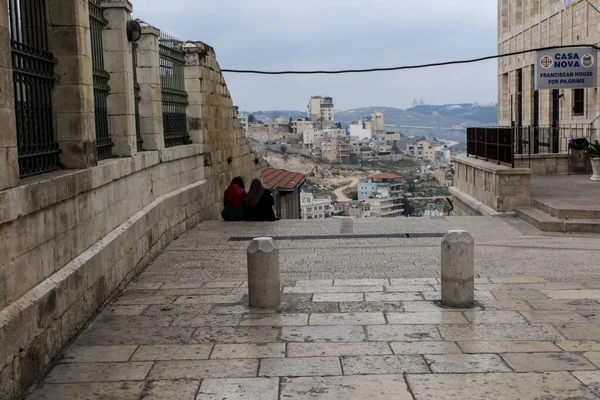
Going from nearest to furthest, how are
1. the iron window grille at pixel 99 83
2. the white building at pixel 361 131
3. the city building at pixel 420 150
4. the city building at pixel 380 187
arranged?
1. the iron window grille at pixel 99 83
2. the city building at pixel 380 187
3. the city building at pixel 420 150
4. the white building at pixel 361 131

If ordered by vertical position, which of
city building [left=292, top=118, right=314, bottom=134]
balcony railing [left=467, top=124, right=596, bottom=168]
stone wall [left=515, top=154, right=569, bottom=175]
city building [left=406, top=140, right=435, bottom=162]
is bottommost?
city building [left=406, top=140, right=435, bottom=162]

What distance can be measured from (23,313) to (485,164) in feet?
42.8

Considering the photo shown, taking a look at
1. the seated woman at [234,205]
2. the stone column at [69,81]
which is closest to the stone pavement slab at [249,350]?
the stone column at [69,81]

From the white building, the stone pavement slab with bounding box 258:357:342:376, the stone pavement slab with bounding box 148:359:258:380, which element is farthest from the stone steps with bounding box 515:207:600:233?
the white building

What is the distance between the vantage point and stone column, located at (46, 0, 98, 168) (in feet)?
23.7

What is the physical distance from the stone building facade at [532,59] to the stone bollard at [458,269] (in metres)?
11.8

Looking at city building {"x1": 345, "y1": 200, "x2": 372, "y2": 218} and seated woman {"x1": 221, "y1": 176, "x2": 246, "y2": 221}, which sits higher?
seated woman {"x1": 221, "y1": 176, "x2": 246, "y2": 221}

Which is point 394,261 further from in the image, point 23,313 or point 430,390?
point 23,313

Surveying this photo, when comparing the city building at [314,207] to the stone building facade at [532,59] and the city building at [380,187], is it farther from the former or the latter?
the stone building facade at [532,59]

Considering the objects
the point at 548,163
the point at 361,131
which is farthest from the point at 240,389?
the point at 361,131

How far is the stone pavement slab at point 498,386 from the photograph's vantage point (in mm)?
4984

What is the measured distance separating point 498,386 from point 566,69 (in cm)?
1735

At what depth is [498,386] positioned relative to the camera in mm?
5168

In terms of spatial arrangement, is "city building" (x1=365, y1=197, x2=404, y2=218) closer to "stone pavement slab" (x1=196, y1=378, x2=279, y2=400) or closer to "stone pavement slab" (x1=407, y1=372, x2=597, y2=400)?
"stone pavement slab" (x1=407, y1=372, x2=597, y2=400)
